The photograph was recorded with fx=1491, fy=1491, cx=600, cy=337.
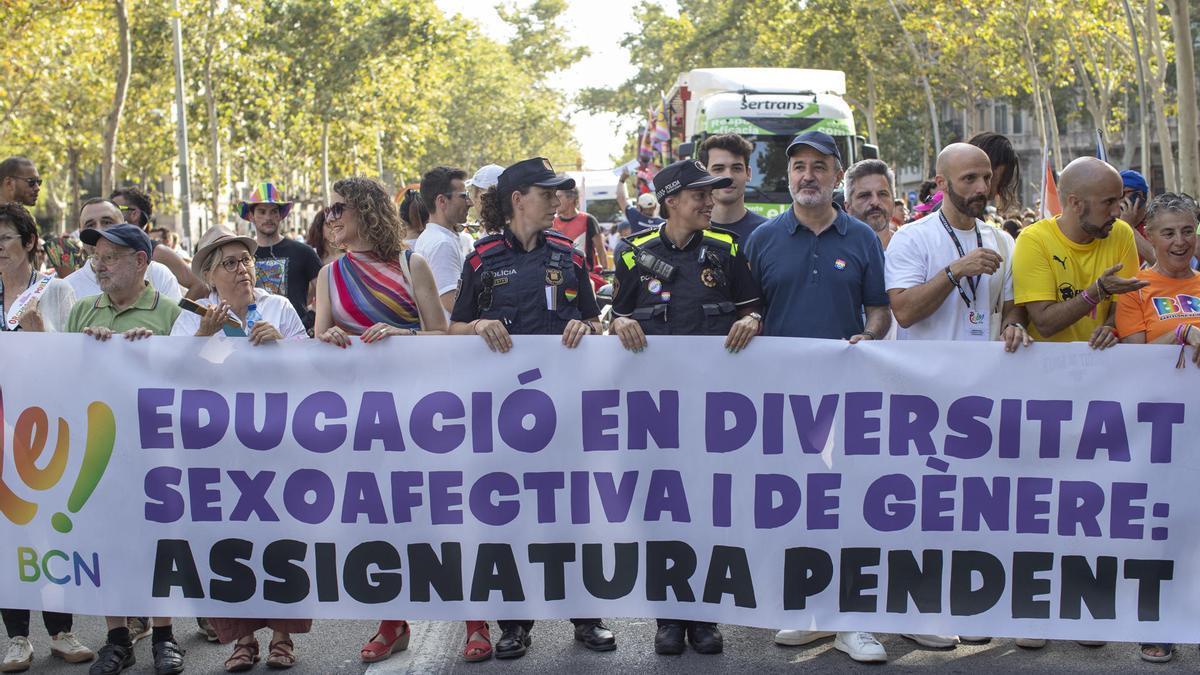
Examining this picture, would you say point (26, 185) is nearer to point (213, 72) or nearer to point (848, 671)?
point (848, 671)

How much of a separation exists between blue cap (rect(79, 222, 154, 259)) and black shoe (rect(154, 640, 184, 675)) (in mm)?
1546

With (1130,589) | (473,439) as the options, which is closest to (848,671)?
(1130,589)

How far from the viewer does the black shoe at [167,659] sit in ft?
18.5

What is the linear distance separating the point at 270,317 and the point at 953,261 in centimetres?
273

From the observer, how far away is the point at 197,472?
570cm

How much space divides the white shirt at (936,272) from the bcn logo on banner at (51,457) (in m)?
3.13

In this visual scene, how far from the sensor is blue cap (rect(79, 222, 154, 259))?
230 inches

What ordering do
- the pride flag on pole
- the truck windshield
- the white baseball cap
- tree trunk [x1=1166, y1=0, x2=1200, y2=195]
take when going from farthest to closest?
the truck windshield, tree trunk [x1=1166, y1=0, x2=1200, y2=195], the white baseball cap, the pride flag on pole

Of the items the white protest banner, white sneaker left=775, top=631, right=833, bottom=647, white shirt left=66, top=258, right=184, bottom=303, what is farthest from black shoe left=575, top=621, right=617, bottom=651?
white shirt left=66, top=258, right=184, bottom=303

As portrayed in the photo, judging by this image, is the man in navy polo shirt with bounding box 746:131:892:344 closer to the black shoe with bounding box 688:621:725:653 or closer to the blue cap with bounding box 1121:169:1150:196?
the black shoe with bounding box 688:621:725:653

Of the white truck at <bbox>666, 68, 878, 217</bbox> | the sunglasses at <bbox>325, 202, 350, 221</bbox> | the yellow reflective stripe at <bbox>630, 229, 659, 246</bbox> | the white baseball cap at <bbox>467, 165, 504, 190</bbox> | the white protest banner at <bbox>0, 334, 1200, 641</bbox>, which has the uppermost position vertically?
the white truck at <bbox>666, 68, 878, 217</bbox>

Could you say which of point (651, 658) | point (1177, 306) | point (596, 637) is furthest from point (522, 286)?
point (1177, 306)

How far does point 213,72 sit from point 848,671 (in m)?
37.5

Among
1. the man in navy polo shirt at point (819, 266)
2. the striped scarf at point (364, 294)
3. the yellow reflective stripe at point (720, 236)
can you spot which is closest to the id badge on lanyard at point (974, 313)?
the man in navy polo shirt at point (819, 266)
